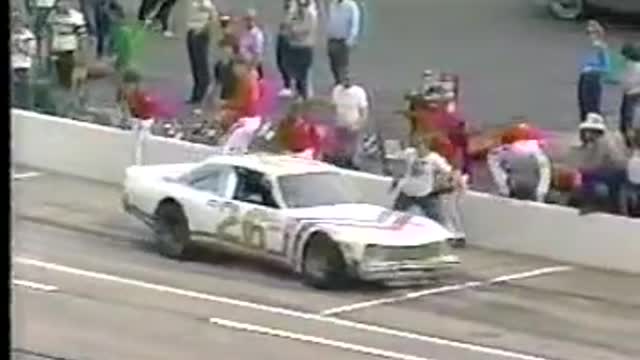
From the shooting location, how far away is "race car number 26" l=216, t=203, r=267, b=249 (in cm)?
513

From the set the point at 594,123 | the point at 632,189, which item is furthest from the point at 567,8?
the point at 632,189

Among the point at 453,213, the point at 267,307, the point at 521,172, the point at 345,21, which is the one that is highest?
the point at 345,21

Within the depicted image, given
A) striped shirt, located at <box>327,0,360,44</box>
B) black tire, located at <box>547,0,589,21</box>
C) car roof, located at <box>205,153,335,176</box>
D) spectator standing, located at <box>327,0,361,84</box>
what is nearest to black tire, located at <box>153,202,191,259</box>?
car roof, located at <box>205,153,335,176</box>

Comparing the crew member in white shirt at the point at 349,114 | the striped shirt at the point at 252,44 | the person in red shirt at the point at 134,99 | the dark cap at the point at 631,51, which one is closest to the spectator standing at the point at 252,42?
the striped shirt at the point at 252,44

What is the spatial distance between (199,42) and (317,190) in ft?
3.07

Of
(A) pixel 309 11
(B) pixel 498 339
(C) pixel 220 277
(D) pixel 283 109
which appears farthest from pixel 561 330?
(A) pixel 309 11

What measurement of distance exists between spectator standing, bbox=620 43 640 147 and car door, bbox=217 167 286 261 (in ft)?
3.86

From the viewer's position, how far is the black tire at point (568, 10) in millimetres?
7453

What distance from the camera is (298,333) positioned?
447cm

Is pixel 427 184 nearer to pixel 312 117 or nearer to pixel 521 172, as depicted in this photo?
pixel 521 172

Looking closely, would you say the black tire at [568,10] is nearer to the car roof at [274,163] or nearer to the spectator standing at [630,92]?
the spectator standing at [630,92]

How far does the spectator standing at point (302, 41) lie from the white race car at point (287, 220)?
2.61 feet

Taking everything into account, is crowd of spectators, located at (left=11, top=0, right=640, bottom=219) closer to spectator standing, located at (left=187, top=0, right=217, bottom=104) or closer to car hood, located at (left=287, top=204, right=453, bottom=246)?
spectator standing, located at (left=187, top=0, right=217, bottom=104)

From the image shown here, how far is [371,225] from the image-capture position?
5.20 metres
